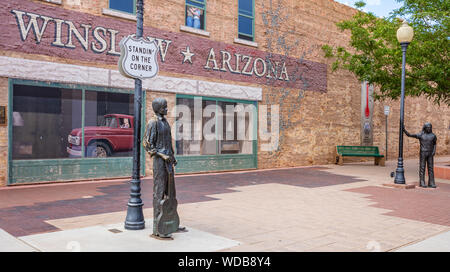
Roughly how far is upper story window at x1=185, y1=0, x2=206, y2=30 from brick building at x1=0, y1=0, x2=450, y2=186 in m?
0.04

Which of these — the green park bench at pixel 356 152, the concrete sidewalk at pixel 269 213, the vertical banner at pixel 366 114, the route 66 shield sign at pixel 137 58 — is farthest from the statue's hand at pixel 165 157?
the vertical banner at pixel 366 114

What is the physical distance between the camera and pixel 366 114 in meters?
21.9

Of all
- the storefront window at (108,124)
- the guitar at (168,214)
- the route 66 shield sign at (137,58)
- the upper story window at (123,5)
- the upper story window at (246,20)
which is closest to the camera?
the guitar at (168,214)

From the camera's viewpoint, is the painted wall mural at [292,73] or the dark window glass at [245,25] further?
the painted wall mural at [292,73]

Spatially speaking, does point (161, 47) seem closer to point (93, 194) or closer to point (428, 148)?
point (93, 194)

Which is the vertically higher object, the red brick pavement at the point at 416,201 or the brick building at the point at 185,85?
the brick building at the point at 185,85

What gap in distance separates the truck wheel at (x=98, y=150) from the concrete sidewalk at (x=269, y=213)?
973 millimetres

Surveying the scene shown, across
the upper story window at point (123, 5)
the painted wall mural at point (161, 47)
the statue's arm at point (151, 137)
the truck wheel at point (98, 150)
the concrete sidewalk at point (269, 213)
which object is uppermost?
the upper story window at point (123, 5)

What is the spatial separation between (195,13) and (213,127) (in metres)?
4.05

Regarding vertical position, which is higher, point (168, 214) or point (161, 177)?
point (161, 177)

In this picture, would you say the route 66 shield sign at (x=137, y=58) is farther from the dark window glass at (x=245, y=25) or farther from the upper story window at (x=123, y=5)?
the dark window glass at (x=245, y=25)

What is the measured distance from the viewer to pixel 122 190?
1049 centimetres

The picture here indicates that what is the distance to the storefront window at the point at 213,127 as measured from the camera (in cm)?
1441

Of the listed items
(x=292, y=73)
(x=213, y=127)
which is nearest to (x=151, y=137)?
(x=213, y=127)
